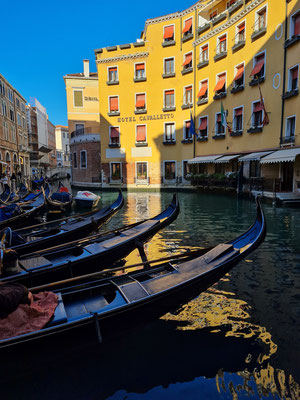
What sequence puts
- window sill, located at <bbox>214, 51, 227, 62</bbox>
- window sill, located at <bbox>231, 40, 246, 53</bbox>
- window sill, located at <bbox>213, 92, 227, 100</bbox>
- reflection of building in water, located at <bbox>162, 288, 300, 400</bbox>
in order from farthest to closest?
1. window sill, located at <bbox>213, 92, 227, 100</bbox>
2. window sill, located at <bbox>214, 51, 227, 62</bbox>
3. window sill, located at <bbox>231, 40, 246, 53</bbox>
4. reflection of building in water, located at <bbox>162, 288, 300, 400</bbox>

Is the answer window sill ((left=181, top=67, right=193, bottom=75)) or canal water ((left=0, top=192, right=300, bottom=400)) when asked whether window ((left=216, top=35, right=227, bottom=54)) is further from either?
canal water ((left=0, top=192, right=300, bottom=400))

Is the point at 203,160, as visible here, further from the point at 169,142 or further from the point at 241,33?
the point at 241,33

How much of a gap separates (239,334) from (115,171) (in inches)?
736

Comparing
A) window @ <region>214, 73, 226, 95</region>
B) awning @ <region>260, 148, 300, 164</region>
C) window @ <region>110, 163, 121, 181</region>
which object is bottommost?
window @ <region>110, 163, 121, 181</region>

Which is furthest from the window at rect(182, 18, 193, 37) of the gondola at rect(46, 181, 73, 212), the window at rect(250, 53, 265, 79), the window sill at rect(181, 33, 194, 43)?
the gondola at rect(46, 181, 73, 212)

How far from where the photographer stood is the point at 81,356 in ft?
9.36

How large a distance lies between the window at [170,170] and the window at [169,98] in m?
3.85

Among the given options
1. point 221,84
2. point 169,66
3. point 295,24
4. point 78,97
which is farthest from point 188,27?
point 78,97

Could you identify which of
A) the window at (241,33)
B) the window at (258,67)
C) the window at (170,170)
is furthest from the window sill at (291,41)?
the window at (170,170)

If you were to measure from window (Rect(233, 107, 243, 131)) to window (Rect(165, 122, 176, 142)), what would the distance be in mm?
5105

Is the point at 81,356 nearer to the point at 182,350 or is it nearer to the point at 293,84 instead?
the point at 182,350

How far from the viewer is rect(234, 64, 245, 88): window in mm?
14648

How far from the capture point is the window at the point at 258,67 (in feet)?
43.7

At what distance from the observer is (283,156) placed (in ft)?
36.3
